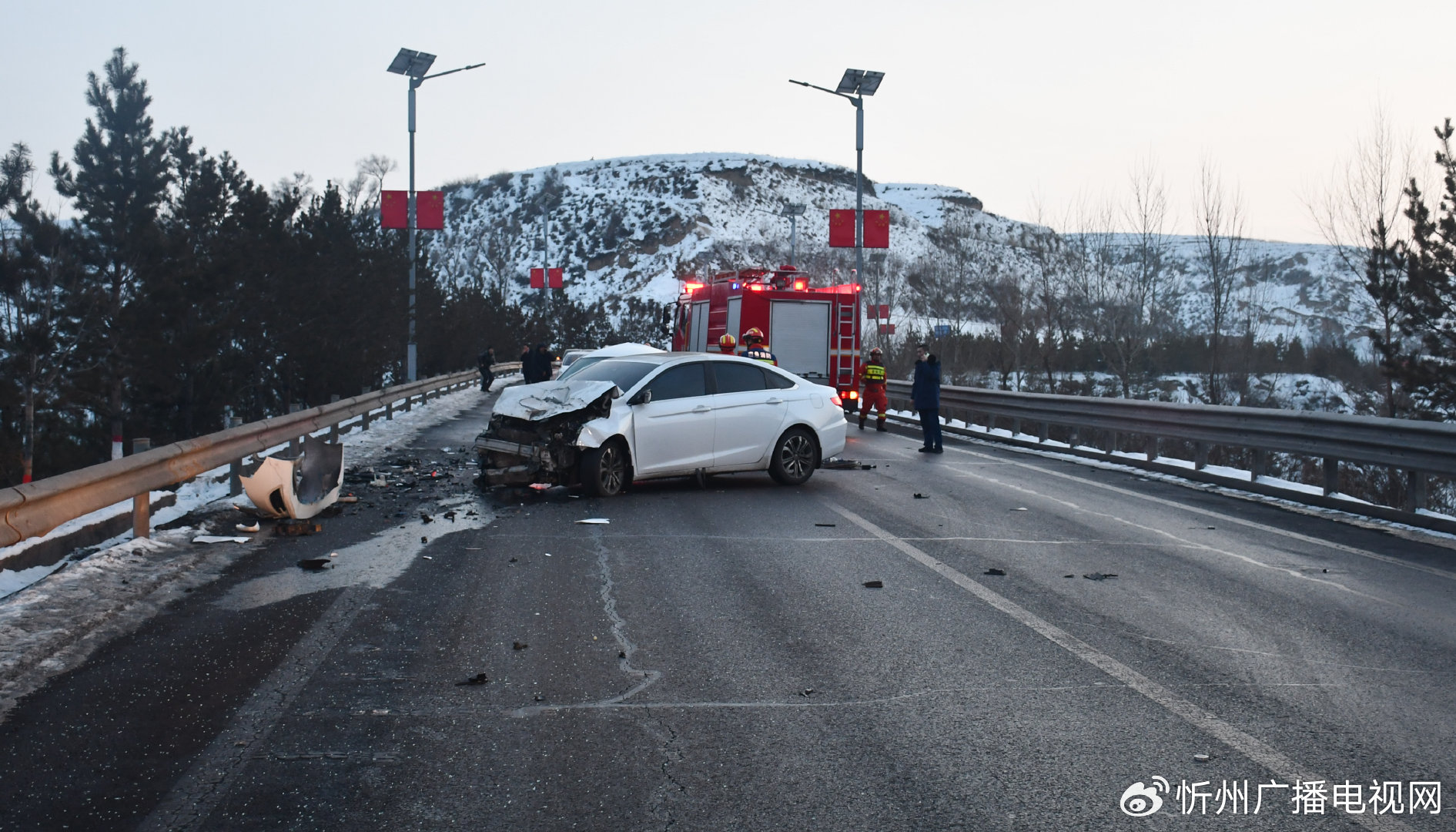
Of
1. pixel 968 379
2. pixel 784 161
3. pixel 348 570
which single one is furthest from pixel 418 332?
pixel 784 161

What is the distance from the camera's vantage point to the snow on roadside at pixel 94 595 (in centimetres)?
557

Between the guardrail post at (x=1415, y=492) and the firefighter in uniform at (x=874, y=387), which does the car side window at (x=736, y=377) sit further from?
the firefighter in uniform at (x=874, y=387)

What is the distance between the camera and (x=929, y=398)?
18.8m

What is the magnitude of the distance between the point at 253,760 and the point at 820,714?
2236 millimetres

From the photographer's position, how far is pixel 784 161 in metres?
196

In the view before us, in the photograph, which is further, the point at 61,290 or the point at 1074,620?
the point at 61,290

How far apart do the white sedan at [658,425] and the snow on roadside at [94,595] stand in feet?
10.3

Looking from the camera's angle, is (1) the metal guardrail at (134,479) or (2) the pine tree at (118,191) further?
(2) the pine tree at (118,191)

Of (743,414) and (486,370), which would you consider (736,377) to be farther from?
(486,370)

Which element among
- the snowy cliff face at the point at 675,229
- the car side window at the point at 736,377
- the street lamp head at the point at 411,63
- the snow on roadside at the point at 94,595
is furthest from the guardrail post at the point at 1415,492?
the snowy cliff face at the point at 675,229

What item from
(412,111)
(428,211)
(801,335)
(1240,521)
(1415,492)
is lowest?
(1240,521)

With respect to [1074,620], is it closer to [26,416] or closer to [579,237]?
[26,416]

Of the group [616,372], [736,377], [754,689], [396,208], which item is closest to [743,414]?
[736,377]

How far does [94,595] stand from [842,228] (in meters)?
27.7
